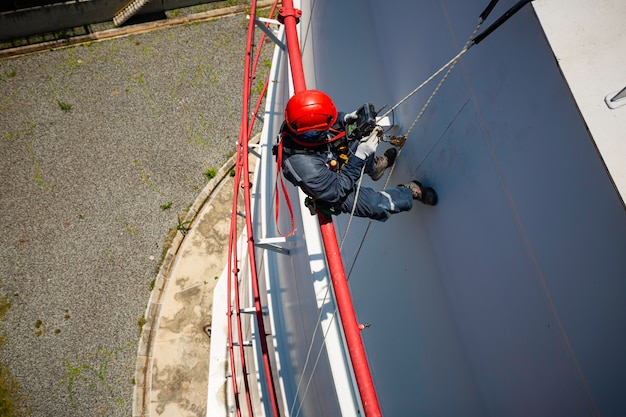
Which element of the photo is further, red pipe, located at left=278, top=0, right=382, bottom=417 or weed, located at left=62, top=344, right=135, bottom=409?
weed, located at left=62, top=344, right=135, bottom=409

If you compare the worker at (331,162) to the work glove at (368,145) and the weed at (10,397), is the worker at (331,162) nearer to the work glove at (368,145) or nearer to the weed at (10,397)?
the work glove at (368,145)

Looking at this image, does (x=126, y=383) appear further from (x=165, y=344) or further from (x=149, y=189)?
(x=149, y=189)

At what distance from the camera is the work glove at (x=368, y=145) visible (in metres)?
2.93

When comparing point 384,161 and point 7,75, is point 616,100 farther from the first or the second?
point 7,75

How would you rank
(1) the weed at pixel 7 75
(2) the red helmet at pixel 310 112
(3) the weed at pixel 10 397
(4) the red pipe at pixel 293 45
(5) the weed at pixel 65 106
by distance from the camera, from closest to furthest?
1. (2) the red helmet at pixel 310 112
2. (4) the red pipe at pixel 293 45
3. (3) the weed at pixel 10 397
4. (5) the weed at pixel 65 106
5. (1) the weed at pixel 7 75

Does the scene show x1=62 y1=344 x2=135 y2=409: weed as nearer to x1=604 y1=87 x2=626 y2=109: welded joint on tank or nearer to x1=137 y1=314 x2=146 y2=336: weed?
x1=137 y1=314 x2=146 y2=336: weed

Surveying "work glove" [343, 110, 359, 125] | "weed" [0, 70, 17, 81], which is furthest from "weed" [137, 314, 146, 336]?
"weed" [0, 70, 17, 81]

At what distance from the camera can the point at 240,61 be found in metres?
11.0

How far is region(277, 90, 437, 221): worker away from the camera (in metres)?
2.88

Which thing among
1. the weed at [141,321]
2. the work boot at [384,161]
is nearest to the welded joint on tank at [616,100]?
the work boot at [384,161]

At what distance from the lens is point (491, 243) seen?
2.37 metres

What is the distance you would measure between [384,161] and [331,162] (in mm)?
591

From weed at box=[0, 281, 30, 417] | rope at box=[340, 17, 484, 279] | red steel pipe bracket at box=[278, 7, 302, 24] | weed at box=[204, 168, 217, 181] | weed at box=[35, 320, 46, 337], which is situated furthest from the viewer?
weed at box=[204, 168, 217, 181]

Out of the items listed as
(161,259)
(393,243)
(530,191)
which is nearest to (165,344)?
(161,259)
